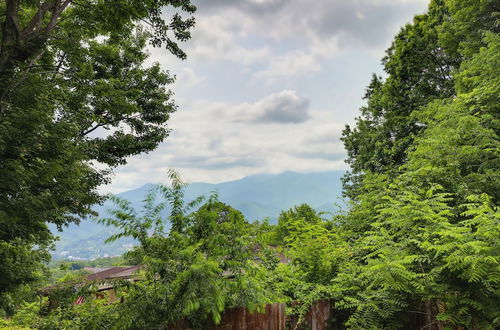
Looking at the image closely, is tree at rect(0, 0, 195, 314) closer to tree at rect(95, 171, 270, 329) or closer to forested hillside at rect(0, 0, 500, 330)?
forested hillside at rect(0, 0, 500, 330)

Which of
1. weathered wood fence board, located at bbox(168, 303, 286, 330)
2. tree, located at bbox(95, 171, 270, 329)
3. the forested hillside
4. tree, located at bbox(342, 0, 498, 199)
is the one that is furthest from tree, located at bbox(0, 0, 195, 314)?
tree, located at bbox(342, 0, 498, 199)

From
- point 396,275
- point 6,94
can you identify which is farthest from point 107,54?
point 396,275

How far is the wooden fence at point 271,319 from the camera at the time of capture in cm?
437

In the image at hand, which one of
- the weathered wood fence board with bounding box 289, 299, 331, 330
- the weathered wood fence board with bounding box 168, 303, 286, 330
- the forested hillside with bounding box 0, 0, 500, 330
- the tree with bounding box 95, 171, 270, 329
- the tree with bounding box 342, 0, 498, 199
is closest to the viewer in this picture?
the tree with bounding box 95, 171, 270, 329

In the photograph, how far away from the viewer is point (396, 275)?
15.1ft

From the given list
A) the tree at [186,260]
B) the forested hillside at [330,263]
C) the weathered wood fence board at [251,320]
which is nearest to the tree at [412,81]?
the forested hillside at [330,263]

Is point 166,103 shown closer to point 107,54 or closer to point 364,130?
point 107,54

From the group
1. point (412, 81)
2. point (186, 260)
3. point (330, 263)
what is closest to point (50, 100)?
point (186, 260)

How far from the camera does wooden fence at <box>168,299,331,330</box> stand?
4367mm

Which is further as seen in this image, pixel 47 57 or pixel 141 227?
pixel 47 57

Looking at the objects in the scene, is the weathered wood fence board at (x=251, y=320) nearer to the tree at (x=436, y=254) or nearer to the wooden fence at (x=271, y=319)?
the wooden fence at (x=271, y=319)

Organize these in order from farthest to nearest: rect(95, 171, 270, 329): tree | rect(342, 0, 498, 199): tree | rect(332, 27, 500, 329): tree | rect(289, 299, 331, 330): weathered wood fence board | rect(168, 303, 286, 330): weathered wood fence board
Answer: rect(342, 0, 498, 199): tree → rect(289, 299, 331, 330): weathered wood fence board → rect(168, 303, 286, 330): weathered wood fence board → rect(332, 27, 500, 329): tree → rect(95, 171, 270, 329): tree

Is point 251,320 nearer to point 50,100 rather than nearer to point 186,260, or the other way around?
point 186,260

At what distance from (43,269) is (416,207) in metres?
17.0
